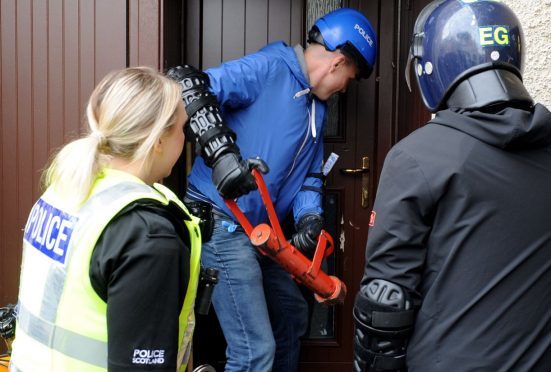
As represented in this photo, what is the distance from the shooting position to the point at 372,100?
159 inches

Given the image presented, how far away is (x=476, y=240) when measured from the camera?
174 centimetres

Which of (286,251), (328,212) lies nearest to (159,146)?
(286,251)

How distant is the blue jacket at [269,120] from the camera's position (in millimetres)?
3197

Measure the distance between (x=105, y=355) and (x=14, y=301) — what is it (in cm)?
221

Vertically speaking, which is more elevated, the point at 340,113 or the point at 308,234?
the point at 340,113

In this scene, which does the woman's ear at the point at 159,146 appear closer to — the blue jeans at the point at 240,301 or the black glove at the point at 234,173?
the black glove at the point at 234,173

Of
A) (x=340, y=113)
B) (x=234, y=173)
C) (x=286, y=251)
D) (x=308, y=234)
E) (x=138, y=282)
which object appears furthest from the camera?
(x=340, y=113)

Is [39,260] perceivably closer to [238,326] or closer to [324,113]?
[238,326]

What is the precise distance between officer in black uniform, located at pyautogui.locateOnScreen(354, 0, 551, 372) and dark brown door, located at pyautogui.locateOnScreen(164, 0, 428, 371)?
2.10 m

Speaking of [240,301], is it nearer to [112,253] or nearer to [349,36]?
[349,36]

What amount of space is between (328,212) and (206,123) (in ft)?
4.35

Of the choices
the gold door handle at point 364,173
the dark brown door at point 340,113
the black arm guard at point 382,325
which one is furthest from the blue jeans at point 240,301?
the black arm guard at point 382,325

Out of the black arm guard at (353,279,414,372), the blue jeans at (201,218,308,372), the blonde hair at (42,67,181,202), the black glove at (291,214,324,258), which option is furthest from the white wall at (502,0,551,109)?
the blonde hair at (42,67,181,202)

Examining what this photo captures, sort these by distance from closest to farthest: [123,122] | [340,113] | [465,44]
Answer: [123,122] < [465,44] < [340,113]
